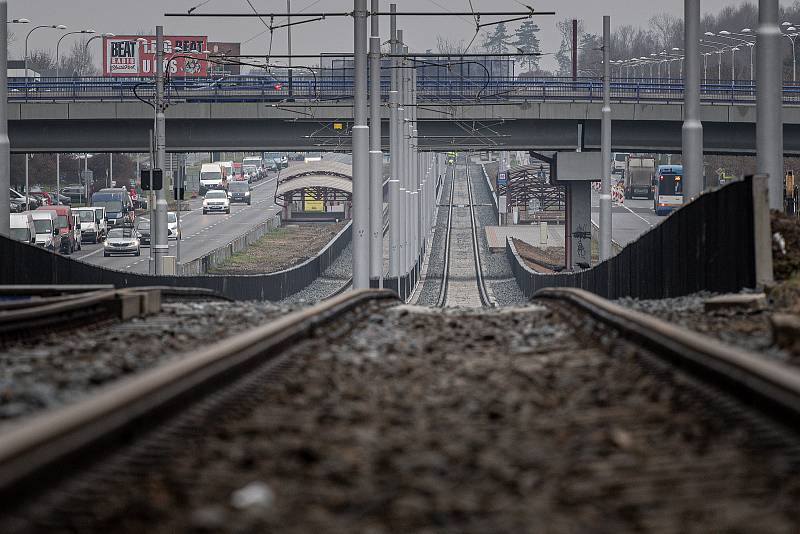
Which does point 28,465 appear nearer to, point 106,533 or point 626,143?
point 106,533

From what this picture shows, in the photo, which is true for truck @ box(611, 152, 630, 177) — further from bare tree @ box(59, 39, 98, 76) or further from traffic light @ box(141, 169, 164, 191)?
traffic light @ box(141, 169, 164, 191)

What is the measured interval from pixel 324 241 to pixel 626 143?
36.3 meters

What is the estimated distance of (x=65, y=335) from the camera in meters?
13.6

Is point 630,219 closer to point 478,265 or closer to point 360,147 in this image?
point 478,265

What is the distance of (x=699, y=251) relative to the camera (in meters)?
20.3

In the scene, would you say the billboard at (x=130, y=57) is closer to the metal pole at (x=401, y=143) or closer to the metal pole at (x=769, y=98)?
the metal pole at (x=401, y=143)

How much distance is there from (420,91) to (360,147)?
117ft

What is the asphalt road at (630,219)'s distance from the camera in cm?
10051

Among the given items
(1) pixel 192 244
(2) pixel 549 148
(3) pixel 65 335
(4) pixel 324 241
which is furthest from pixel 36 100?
(3) pixel 65 335

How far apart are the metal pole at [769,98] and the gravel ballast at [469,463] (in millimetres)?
11175

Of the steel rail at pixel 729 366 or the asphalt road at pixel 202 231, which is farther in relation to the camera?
the asphalt road at pixel 202 231

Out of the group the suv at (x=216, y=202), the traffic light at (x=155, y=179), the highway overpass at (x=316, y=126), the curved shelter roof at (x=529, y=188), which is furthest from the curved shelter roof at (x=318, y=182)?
the traffic light at (x=155, y=179)

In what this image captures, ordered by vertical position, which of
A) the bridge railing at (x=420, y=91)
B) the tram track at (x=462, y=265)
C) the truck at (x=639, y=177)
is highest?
the bridge railing at (x=420, y=91)

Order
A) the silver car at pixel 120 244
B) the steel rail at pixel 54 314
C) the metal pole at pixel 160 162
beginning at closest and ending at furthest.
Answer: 1. the steel rail at pixel 54 314
2. the metal pole at pixel 160 162
3. the silver car at pixel 120 244
